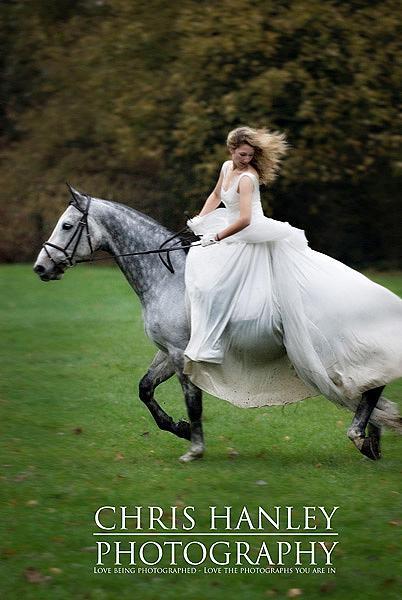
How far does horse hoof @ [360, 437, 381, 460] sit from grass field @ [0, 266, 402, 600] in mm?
87

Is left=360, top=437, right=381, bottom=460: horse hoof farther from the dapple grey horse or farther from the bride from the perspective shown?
the bride

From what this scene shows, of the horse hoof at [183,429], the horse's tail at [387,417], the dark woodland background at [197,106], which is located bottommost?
the dark woodland background at [197,106]

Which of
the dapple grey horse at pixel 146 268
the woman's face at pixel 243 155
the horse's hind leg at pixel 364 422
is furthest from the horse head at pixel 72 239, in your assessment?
the horse's hind leg at pixel 364 422

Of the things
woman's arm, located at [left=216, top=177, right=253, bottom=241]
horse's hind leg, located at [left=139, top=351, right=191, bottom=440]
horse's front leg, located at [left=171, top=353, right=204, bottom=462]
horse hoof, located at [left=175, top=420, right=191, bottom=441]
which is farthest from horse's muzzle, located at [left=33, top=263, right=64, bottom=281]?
horse hoof, located at [left=175, top=420, right=191, bottom=441]

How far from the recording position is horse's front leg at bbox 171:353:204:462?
9.33 meters

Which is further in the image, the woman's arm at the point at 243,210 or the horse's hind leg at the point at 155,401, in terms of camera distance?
the horse's hind leg at the point at 155,401

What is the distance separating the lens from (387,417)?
30.0ft

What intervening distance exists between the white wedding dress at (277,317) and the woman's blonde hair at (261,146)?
0.58ft

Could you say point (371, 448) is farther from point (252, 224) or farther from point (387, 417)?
point (252, 224)

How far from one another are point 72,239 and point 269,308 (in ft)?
5.82

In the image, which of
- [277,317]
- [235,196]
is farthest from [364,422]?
[235,196]

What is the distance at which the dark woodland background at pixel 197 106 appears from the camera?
89.4 ft

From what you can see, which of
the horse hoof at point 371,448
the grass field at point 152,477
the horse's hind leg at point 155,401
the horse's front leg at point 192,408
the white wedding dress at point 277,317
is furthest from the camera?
the horse's hind leg at point 155,401

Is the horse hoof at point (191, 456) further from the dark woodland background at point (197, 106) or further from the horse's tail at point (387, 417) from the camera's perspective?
the dark woodland background at point (197, 106)
